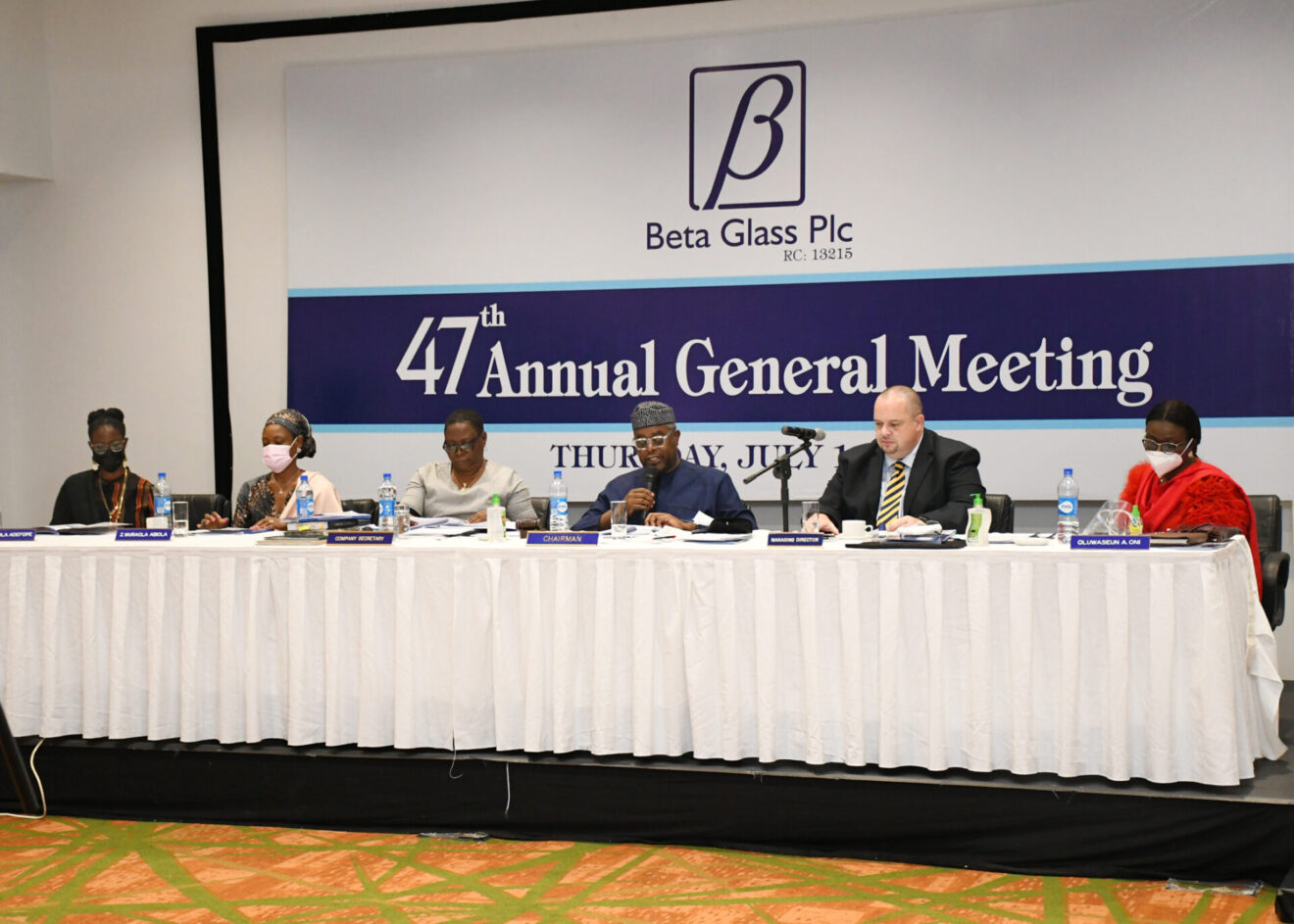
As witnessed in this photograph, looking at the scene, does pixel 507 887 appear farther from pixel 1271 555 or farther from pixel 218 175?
pixel 218 175

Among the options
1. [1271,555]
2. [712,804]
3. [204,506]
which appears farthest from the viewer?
[204,506]

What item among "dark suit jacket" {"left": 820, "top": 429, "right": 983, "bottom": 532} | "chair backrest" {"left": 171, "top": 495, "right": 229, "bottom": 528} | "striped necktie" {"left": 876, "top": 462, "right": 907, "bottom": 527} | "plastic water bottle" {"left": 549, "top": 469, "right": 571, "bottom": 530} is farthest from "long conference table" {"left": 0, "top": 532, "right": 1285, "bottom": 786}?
"chair backrest" {"left": 171, "top": 495, "right": 229, "bottom": 528}

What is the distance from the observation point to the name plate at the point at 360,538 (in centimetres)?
367

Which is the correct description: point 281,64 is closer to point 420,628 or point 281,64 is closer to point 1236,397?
point 420,628

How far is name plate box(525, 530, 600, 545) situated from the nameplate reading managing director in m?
0.65

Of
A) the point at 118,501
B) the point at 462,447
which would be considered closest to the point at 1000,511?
the point at 462,447

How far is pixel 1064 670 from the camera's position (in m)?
3.16

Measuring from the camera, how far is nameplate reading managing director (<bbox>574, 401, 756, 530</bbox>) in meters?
4.30

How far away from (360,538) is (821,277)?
2.60m

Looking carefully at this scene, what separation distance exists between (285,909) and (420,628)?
0.86 metres

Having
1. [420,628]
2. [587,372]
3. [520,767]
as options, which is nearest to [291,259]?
[587,372]

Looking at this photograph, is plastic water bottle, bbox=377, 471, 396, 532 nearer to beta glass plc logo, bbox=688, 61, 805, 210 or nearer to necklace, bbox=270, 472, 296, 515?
necklace, bbox=270, 472, 296, 515

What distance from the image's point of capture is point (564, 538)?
3596 millimetres

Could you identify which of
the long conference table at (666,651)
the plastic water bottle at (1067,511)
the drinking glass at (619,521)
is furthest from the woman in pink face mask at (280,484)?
the plastic water bottle at (1067,511)
